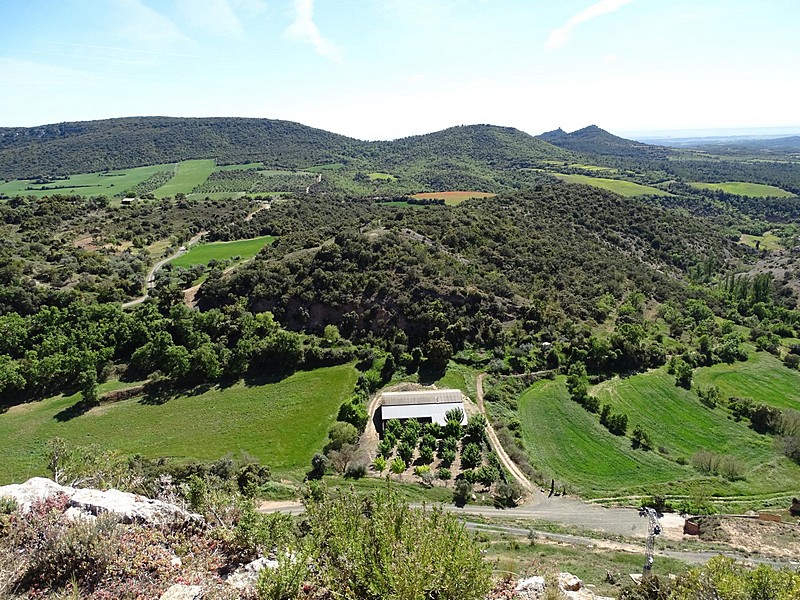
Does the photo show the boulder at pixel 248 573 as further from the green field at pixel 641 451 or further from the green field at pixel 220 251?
the green field at pixel 220 251

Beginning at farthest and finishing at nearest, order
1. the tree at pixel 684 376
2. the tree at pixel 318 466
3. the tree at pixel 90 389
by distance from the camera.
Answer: the tree at pixel 684 376 → the tree at pixel 90 389 → the tree at pixel 318 466

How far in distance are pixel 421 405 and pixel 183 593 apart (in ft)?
129

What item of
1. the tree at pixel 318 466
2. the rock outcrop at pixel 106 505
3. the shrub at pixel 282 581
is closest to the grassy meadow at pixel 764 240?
the tree at pixel 318 466

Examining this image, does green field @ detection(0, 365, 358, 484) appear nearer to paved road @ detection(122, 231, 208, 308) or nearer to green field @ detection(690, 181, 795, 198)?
paved road @ detection(122, 231, 208, 308)

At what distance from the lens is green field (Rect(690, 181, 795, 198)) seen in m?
180

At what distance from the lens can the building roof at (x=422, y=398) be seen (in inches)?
2089

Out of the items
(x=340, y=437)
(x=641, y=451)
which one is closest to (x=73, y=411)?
(x=340, y=437)

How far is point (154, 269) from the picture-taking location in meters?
88.6

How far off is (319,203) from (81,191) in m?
82.9

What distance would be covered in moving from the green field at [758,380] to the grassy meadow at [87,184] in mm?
148221

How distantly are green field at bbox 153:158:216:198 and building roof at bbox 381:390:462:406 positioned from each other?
127769 millimetres

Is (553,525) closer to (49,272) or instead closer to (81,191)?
(49,272)

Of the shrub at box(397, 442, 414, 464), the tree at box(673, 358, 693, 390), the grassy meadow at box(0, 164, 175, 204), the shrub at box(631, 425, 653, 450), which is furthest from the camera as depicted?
the grassy meadow at box(0, 164, 175, 204)

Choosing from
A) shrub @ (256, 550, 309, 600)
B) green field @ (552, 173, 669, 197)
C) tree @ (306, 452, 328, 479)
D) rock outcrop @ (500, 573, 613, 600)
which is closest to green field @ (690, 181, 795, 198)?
green field @ (552, 173, 669, 197)
